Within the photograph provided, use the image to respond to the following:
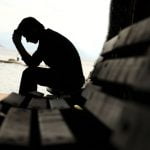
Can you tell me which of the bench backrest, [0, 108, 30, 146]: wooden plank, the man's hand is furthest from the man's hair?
[0, 108, 30, 146]: wooden plank

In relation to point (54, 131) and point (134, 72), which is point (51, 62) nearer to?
point (54, 131)

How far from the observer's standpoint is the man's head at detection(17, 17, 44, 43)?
4.98 m

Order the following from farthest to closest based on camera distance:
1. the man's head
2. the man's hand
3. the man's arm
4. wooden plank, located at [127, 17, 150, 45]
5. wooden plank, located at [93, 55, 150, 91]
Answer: the man's hand
the man's arm
the man's head
wooden plank, located at [127, 17, 150, 45]
wooden plank, located at [93, 55, 150, 91]

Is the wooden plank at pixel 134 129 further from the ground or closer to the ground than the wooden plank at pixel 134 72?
closer to the ground

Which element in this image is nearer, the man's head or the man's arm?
the man's head

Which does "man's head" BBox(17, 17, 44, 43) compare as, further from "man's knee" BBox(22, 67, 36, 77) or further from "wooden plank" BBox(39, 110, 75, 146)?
"wooden plank" BBox(39, 110, 75, 146)

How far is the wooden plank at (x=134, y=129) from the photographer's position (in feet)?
2.91

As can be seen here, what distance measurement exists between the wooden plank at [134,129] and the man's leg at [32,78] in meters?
3.87

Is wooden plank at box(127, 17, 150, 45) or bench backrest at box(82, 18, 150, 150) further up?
wooden plank at box(127, 17, 150, 45)

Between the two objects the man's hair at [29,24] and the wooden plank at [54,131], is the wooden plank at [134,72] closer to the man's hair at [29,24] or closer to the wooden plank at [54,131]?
the wooden plank at [54,131]

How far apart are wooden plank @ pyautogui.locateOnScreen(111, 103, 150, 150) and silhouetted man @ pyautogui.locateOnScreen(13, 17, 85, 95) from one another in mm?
3783

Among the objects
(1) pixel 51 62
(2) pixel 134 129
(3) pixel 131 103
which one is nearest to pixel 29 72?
(1) pixel 51 62

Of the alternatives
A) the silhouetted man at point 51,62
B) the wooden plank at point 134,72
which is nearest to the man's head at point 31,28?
the silhouetted man at point 51,62

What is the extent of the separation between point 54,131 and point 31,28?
3.57 metres
